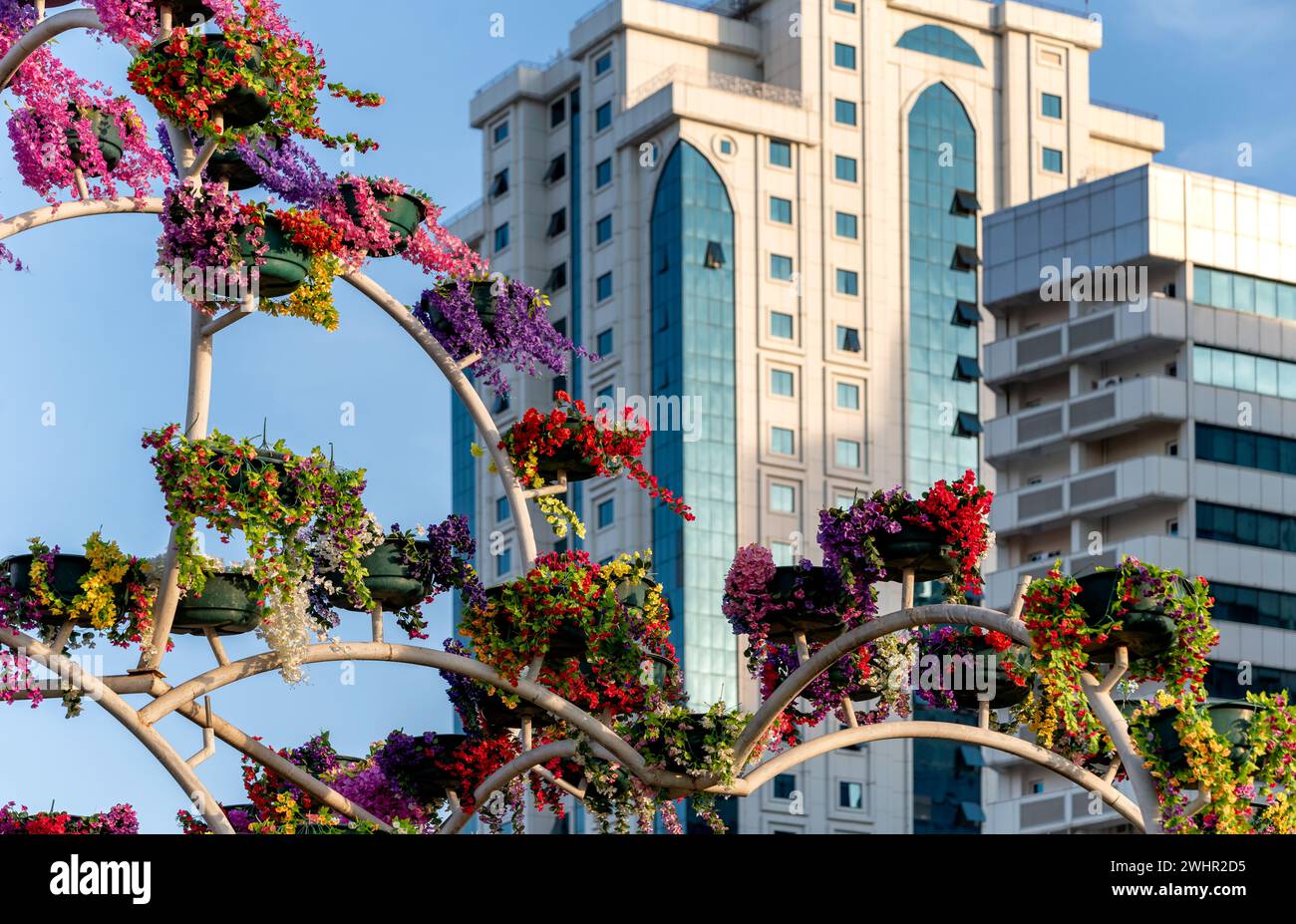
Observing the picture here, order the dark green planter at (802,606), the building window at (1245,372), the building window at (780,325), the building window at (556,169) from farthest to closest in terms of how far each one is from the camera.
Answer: the building window at (556,169) → the building window at (780,325) → the building window at (1245,372) → the dark green planter at (802,606)

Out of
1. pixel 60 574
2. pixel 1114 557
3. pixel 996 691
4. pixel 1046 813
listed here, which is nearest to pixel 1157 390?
pixel 1114 557

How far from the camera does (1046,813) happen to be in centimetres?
7931

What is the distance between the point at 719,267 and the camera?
346 feet

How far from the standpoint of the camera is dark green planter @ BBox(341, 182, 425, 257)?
868 inches

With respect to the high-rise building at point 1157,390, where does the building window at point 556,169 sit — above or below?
above

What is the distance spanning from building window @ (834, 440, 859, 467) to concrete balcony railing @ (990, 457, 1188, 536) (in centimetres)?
2090

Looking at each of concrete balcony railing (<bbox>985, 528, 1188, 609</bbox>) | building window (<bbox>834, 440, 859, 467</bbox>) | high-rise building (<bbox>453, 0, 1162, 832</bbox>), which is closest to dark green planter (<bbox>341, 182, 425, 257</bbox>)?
concrete balcony railing (<bbox>985, 528, 1188, 609</bbox>)

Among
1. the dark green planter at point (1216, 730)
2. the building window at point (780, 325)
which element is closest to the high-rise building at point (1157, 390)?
the building window at point (780, 325)

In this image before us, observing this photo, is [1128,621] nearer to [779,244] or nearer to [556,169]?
[779,244]

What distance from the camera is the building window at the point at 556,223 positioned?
112 m

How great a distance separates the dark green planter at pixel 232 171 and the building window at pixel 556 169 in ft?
295

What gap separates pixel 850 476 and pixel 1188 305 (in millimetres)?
24841

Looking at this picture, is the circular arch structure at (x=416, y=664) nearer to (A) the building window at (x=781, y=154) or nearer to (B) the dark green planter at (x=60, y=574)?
(B) the dark green planter at (x=60, y=574)
